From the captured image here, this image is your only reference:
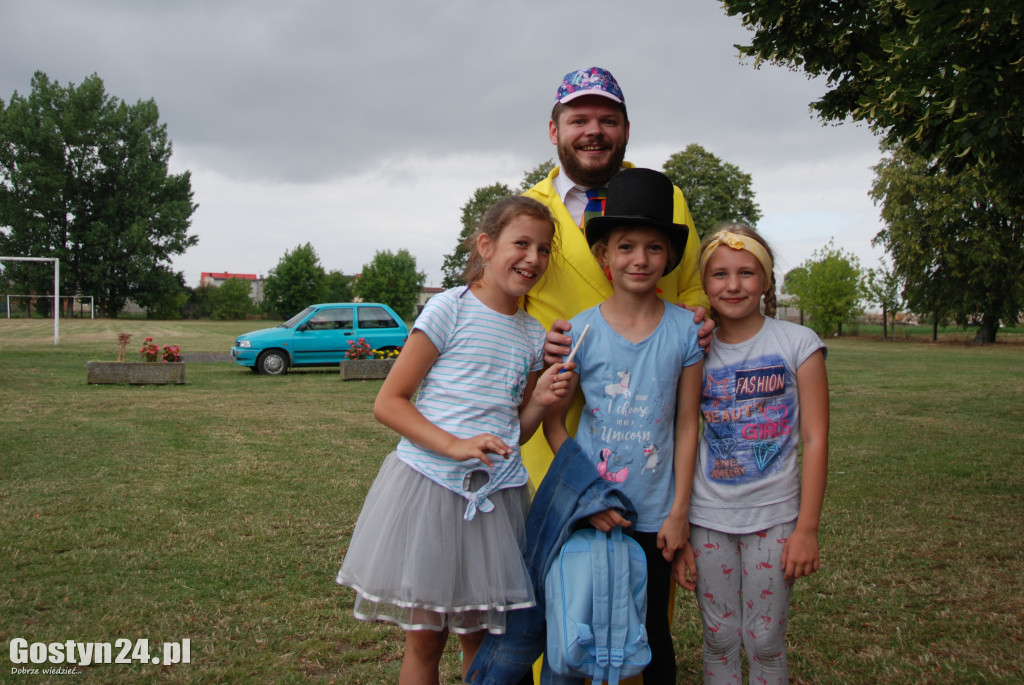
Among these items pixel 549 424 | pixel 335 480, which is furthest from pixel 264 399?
pixel 549 424

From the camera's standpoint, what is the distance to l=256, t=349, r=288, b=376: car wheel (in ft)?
55.4

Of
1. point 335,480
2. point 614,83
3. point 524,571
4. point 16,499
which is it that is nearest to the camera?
point 524,571

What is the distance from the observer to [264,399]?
12.4 m

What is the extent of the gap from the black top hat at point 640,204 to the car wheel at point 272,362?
15625mm

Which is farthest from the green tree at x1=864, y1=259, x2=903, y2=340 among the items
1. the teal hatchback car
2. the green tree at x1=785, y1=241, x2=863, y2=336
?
the teal hatchback car

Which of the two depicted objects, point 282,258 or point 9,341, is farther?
point 282,258

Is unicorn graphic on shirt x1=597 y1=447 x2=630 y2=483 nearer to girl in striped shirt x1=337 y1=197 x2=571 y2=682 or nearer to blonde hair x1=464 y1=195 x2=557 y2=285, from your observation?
girl in striped shirt x1=337 y1=197 x2=571 y2=682

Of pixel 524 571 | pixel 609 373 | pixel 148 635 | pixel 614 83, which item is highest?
pixel 614 83

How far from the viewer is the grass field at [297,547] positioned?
11.2 ft

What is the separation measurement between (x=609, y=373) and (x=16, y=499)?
5432 mm

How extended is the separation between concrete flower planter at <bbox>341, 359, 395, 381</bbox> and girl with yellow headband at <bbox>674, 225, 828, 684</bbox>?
14284 mm

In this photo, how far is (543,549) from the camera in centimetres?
227

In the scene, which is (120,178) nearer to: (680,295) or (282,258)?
(282,258)

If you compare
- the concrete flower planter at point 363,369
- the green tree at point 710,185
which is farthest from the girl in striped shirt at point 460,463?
the green tree at point 710,185
